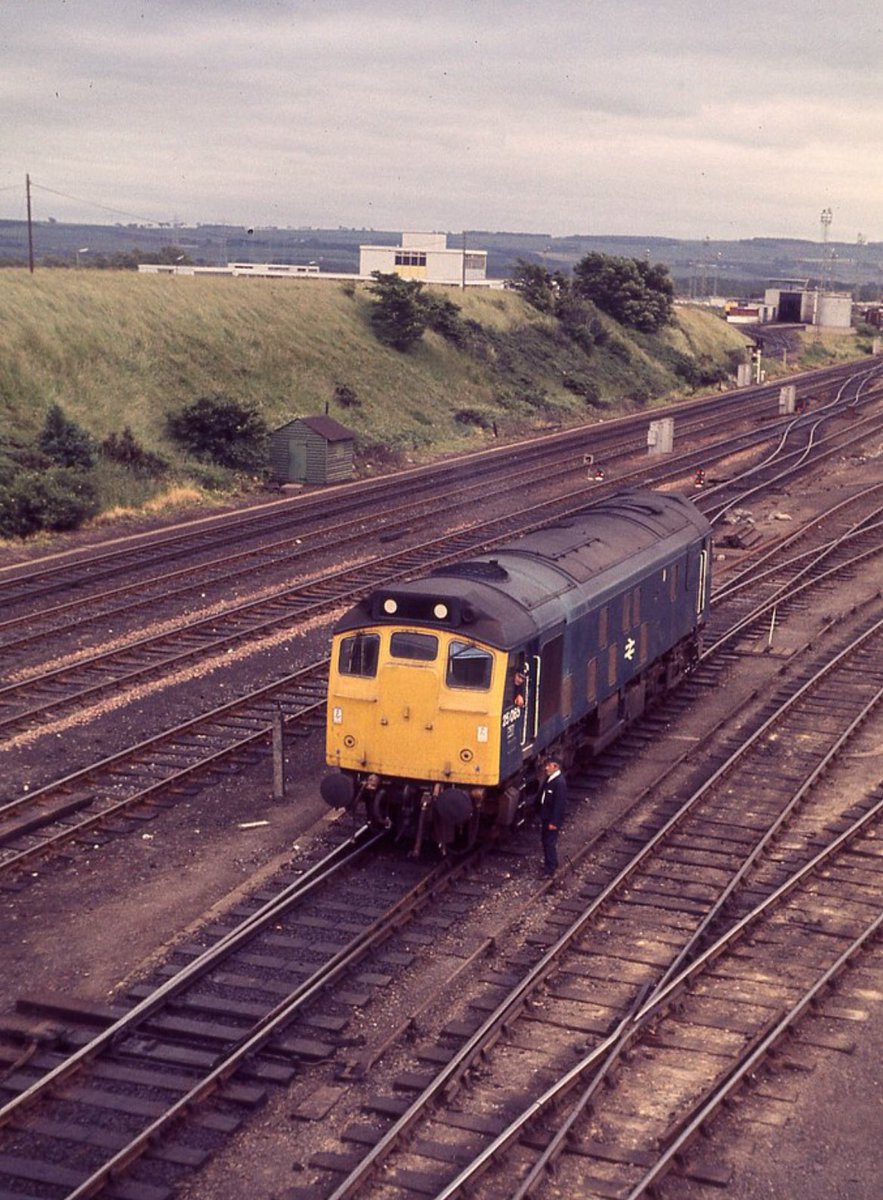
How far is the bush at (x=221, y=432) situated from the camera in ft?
143

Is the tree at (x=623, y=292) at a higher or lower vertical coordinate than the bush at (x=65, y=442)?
higher

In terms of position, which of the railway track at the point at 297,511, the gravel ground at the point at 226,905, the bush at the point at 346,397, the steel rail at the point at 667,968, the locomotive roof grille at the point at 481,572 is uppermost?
the bush at the point at 346,397

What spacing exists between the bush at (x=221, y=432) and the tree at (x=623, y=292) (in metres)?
48.1

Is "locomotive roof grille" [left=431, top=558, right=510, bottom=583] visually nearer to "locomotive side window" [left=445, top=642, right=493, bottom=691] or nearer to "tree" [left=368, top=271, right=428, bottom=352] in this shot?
"locomotive side window" [left=445, top=642, right=493, bottom=691]

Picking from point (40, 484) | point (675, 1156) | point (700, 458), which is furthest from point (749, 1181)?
point (700, 458)

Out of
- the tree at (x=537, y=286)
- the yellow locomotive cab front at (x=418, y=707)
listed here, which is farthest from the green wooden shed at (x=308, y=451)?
the tree at (x=537, y=286)

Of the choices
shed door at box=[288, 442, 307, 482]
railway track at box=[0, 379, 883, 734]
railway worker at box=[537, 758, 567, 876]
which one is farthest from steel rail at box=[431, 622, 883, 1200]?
shed door at box=[288, 442, 307, 482]

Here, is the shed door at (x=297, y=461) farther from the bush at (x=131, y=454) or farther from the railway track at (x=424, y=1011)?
the railway track at (x=424, y=1011)

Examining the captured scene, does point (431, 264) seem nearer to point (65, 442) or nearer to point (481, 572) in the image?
point (65, 442)

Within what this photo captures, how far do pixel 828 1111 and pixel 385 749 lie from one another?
643 centimetres

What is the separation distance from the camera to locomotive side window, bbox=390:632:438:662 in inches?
607

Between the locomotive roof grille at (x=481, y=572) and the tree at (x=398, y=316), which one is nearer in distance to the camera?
the locomotive roof grille at (x=481, y=572)

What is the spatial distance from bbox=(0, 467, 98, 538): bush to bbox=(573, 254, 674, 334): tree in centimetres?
5757

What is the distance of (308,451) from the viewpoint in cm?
4441
